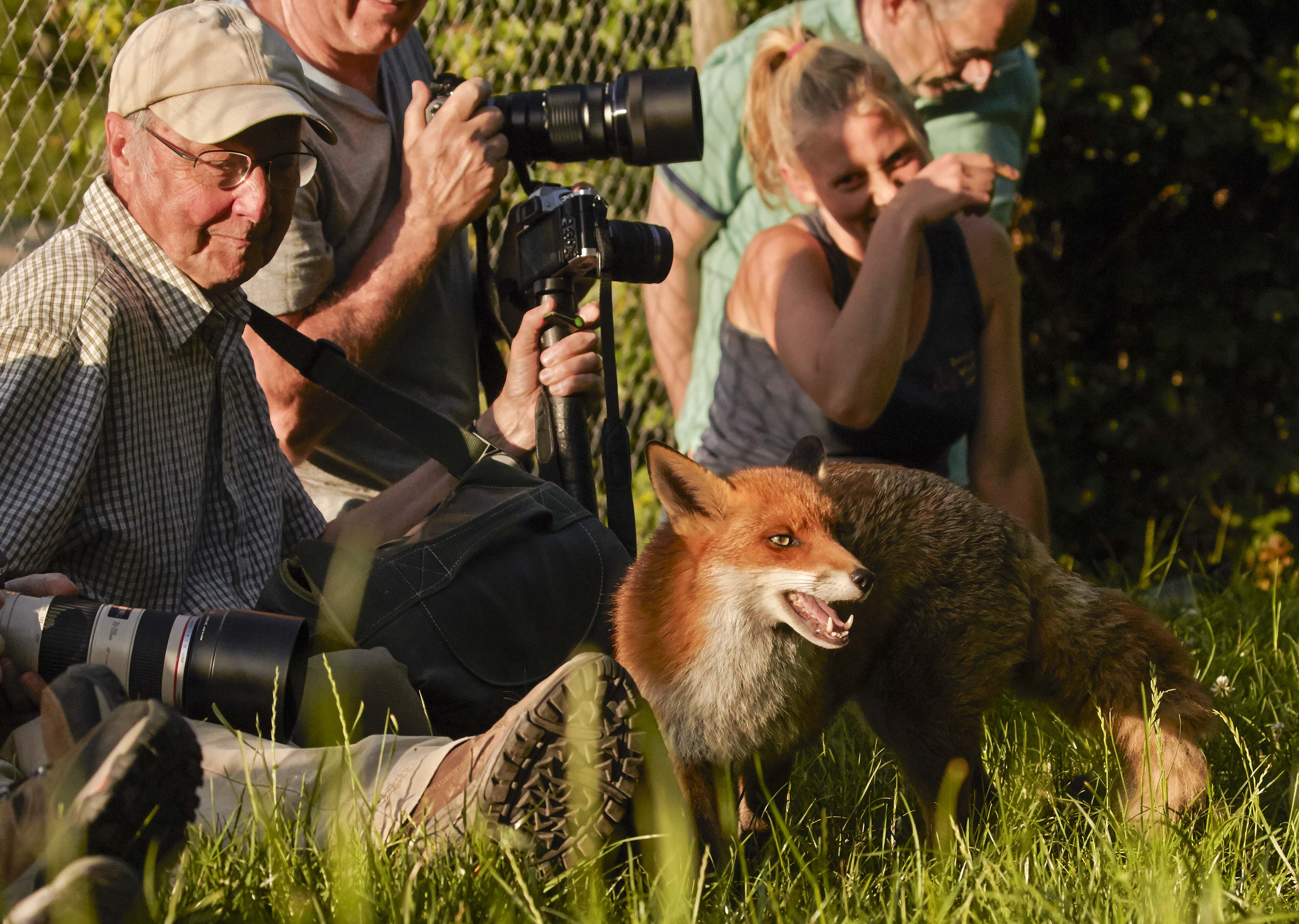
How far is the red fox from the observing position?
82.0 inches

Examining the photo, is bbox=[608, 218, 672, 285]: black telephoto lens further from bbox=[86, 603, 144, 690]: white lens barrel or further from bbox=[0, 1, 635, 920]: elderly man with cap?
bbox=[86, 603, 144, 690]: white lens barrel

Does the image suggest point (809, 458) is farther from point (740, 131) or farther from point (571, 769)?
point (740, 131)

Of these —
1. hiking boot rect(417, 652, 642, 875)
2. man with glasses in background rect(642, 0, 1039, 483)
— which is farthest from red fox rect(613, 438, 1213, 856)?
man with glasses in background rect(642, 0, 1039, 483)

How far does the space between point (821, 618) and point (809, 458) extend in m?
0.44

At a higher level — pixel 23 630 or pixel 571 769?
pixel 23 630

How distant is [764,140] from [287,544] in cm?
189

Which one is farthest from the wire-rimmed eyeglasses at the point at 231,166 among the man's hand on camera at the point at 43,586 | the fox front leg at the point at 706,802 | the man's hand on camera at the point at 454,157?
the fox front leg at the point at 706,802

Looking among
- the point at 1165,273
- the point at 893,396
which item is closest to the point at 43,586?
the point at 893,396

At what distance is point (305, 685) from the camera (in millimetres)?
1986

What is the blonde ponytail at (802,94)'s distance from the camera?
3.31m

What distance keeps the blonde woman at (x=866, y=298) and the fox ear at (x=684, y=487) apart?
3.43 feet

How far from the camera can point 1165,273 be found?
18.5 ft

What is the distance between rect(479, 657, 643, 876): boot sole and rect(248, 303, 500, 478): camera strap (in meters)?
1.15

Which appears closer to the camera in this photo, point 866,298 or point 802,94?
point 866,298
